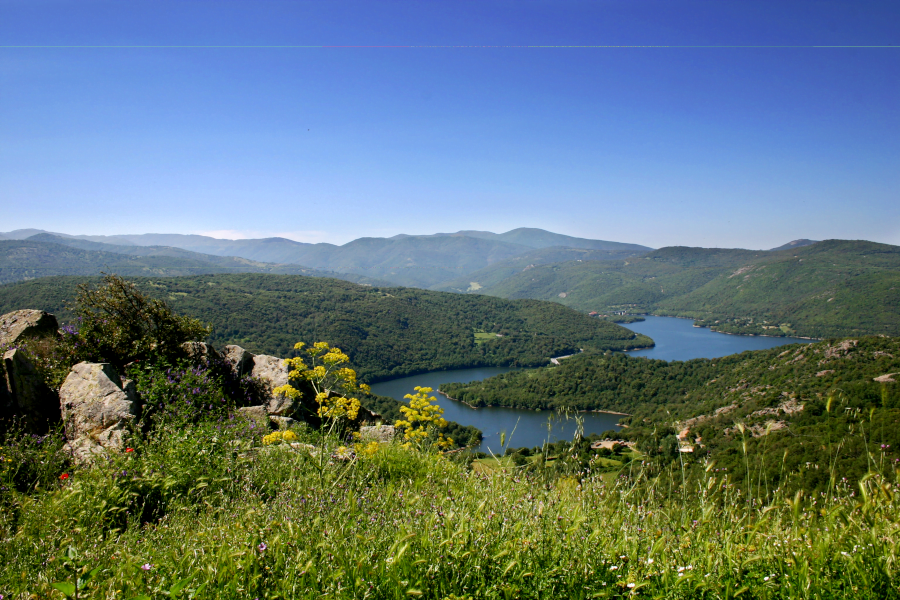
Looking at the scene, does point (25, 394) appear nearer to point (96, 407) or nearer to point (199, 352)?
point (96, 407)

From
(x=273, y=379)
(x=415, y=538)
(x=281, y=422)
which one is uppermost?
(x=415, y=538)

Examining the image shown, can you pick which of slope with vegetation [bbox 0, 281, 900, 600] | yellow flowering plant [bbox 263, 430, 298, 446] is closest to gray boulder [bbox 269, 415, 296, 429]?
yellow flowering plant [bbox 263, 430, 298, 446]

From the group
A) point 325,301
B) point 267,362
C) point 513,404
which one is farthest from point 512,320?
point 267,362

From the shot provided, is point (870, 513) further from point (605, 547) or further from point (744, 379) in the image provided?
point (744, 379)

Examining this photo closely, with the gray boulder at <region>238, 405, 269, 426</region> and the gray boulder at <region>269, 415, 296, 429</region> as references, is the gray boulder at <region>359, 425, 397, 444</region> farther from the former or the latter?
the gray boulder at <region>238, 405, 269, 426</region>

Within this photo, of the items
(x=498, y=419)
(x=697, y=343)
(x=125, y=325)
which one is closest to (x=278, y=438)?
(x=125, y=325)

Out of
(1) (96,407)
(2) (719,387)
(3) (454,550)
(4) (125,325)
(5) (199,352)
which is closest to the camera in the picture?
(3) (454,550)
